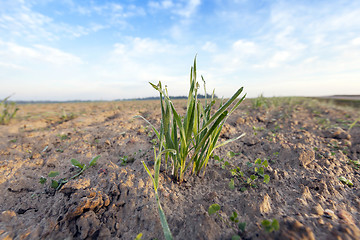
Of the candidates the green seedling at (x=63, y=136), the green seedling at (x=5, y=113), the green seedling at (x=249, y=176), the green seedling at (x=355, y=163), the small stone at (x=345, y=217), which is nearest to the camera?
the small stone at (x=345, y=217)

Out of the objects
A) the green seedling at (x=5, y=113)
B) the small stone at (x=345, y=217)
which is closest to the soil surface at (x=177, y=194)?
the small stone at (x=345, y=217)

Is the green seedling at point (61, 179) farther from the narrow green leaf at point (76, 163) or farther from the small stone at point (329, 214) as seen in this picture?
the small stone at point (329, 214)

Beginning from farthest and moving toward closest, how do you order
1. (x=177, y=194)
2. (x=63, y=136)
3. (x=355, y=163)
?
(x=63, y=136) → (x=355, y=163) → (x=177, y=194)

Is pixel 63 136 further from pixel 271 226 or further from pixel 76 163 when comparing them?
pixel 271 226

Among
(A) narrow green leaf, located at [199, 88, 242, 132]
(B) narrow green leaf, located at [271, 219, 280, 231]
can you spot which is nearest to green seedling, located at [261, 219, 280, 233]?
(B) narrow green leaf, located at [271, 219, 280, 231]

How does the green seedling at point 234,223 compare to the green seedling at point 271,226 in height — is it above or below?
below

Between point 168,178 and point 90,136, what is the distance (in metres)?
1.34

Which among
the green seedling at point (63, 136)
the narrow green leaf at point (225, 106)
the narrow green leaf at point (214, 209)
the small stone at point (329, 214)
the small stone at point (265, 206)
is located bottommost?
the small stone at point (329, 214)

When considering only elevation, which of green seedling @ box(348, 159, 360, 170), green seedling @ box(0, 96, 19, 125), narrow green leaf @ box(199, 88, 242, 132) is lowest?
green seedling @ box(348, 159, 360, 170)

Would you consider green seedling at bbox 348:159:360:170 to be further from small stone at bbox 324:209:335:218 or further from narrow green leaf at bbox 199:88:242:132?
narrow green leaf at bbox 199:88:242:132

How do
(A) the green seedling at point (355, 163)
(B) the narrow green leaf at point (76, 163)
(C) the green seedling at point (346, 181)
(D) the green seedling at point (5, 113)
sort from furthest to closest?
1. (D) the green seedling at point (5, 113)
2. (A) the green seedling at point (355, 163)
3. (B) the narrow green leaf at point (76, 163)
4. (C) the green seedling at point (346, 181)

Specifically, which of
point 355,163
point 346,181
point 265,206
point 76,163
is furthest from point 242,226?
point 355,163

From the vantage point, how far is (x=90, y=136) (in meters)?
2.05

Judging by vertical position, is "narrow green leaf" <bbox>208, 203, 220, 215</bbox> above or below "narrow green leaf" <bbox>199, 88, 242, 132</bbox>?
below
